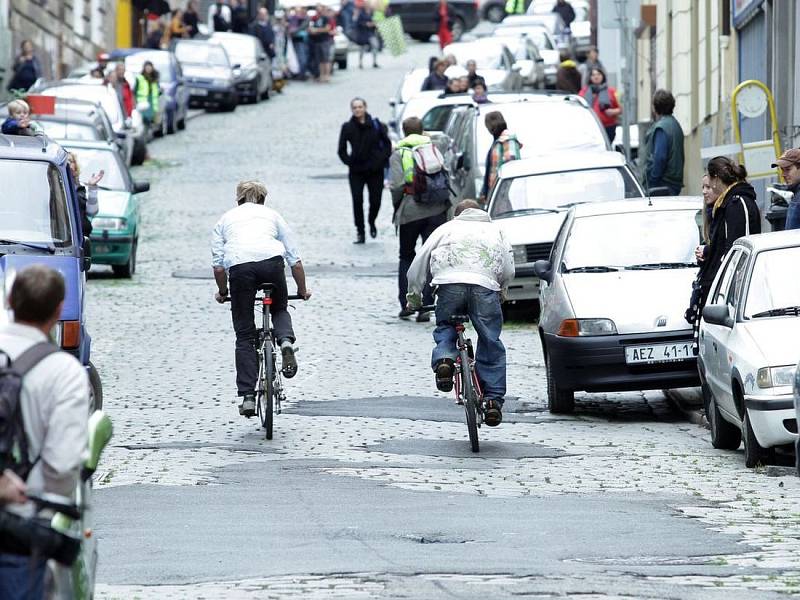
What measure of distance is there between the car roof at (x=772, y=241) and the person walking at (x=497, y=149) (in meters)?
9.05

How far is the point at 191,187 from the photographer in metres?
33.9

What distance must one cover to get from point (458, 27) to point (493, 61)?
28.5 meters

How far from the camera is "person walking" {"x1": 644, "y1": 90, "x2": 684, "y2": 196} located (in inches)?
834

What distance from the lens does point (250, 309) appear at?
13.4 metres

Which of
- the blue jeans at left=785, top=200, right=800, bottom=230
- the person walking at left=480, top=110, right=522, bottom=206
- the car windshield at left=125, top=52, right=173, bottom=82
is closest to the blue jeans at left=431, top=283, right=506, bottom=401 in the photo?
the blue jeans at left=785, top=200, right=800, bottom=230

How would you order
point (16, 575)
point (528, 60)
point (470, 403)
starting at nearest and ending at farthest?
1. point (16, 575)
2. point (470, 403)
3. point (528, 60)

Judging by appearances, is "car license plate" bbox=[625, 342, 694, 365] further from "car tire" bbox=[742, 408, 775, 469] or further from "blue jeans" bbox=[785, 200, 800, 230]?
"car tire" bbox=[742, 408, 775, 469]

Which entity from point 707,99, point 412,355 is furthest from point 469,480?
point 707,99

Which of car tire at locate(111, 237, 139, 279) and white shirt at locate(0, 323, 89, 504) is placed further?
car tire at locate(111, 237, 139, 279)

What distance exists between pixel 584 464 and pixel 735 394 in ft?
3.15

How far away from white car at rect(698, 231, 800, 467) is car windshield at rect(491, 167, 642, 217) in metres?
7.01

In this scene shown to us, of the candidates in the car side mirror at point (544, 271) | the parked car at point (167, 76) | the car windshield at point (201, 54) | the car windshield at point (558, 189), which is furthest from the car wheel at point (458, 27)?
the car side mirror at point (544, 271)

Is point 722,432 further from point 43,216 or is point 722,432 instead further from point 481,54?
point 481,54

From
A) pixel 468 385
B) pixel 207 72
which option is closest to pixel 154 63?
pixel 207 72
